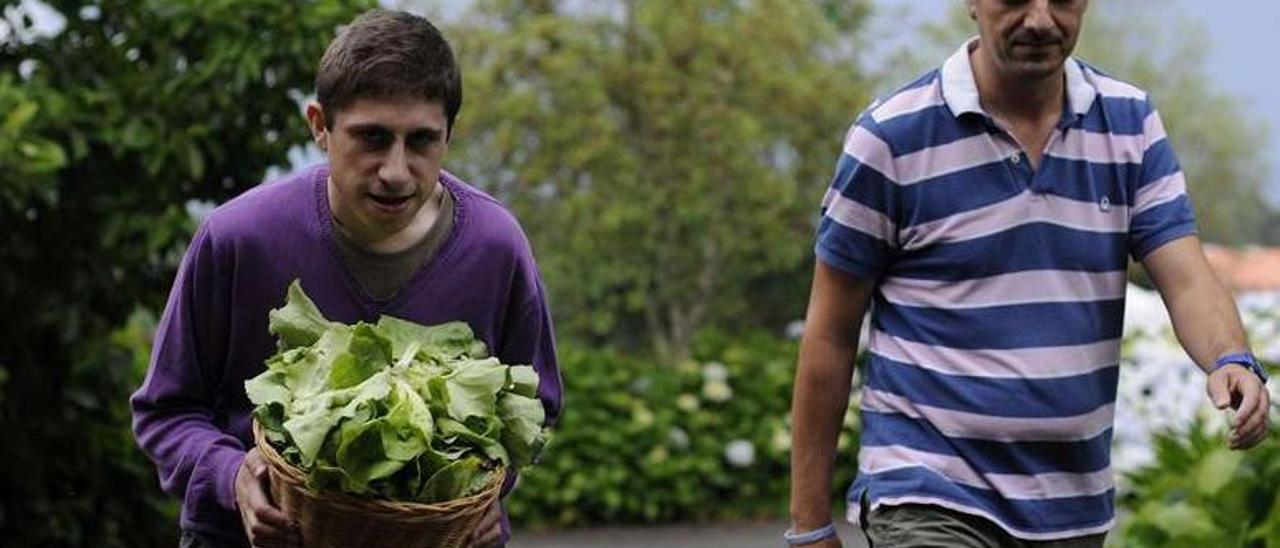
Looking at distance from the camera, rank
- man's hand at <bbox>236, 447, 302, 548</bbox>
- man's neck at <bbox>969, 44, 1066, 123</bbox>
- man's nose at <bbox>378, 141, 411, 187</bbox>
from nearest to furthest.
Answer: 1. man's hand at <bbox>236, 447, 302, 548</bbox>
2. man's nose at <bbox>378, 141, 411, 187</bbox>
3. man's neck at <bbox>969, 44, 1066, 123</bbox>

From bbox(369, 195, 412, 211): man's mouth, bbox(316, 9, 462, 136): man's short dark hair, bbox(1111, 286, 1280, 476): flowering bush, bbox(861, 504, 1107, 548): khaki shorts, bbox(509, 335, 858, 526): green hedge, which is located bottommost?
bbox(509, 335, 858, 526): green hedge

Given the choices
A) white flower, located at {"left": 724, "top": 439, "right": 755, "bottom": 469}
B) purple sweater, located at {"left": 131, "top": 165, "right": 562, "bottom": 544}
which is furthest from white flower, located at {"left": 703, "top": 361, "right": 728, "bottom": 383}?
purple sweater, located at {"left": 131, "top": 165, "right": 562, "bottom": 544}

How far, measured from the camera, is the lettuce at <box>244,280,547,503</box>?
381 cm

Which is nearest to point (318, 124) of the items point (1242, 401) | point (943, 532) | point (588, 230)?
point (943, 532)

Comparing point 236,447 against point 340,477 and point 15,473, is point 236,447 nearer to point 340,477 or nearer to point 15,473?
point 340,477

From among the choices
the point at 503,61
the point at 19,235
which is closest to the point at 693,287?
the point at 503,61

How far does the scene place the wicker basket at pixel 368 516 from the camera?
3795 millimetres

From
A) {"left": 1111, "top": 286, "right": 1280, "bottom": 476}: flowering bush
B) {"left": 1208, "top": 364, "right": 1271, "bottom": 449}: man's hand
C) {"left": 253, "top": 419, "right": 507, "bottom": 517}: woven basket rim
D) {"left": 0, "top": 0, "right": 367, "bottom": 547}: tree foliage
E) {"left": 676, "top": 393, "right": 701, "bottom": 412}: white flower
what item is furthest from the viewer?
{"left": 676, "top": 393, "right": 701, "bottom": 412}: white flower

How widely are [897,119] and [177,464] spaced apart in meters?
1.54

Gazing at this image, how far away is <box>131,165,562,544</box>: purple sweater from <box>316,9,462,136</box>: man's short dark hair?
24 cm

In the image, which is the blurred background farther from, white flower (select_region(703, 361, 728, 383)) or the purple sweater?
the purple sweater

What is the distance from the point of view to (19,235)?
801 cm

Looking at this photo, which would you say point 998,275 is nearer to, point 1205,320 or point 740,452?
point 1205,320

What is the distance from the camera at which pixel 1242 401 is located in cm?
448
